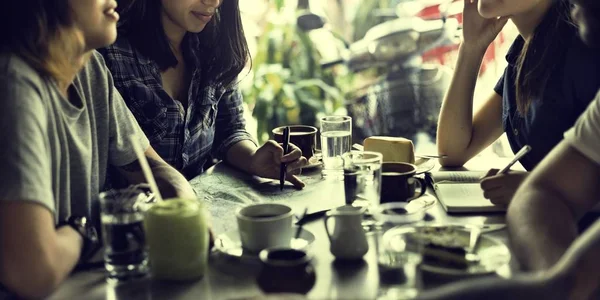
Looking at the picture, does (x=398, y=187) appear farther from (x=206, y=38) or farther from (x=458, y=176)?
(x=206, y=38)

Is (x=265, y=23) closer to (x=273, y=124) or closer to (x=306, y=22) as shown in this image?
(x=306, y=22)

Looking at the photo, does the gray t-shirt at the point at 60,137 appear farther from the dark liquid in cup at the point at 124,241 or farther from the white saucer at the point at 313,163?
the white saucer at the point at 313,163

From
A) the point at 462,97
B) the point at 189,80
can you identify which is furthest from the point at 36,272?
the point at 462,97

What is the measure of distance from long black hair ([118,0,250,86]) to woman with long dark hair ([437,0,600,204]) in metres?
0.67

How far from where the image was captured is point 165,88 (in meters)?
2.00

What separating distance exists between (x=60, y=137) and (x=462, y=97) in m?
1.18

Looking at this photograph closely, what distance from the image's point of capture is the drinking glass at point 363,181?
1.38 meters

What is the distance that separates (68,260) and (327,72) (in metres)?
3.15

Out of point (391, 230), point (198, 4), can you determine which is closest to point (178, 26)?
point (198, 4)

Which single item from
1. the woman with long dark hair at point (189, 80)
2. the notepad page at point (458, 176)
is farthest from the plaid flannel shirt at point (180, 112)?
the notepad page at point (458, 176)

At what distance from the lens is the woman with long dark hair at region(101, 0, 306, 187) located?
73.6 inches

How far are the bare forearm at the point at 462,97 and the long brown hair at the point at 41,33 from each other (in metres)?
1.11

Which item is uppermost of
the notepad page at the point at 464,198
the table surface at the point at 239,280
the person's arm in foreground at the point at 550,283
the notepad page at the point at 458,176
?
the person's arm in foreground at the point at 550,283

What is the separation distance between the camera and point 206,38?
6.95ft
